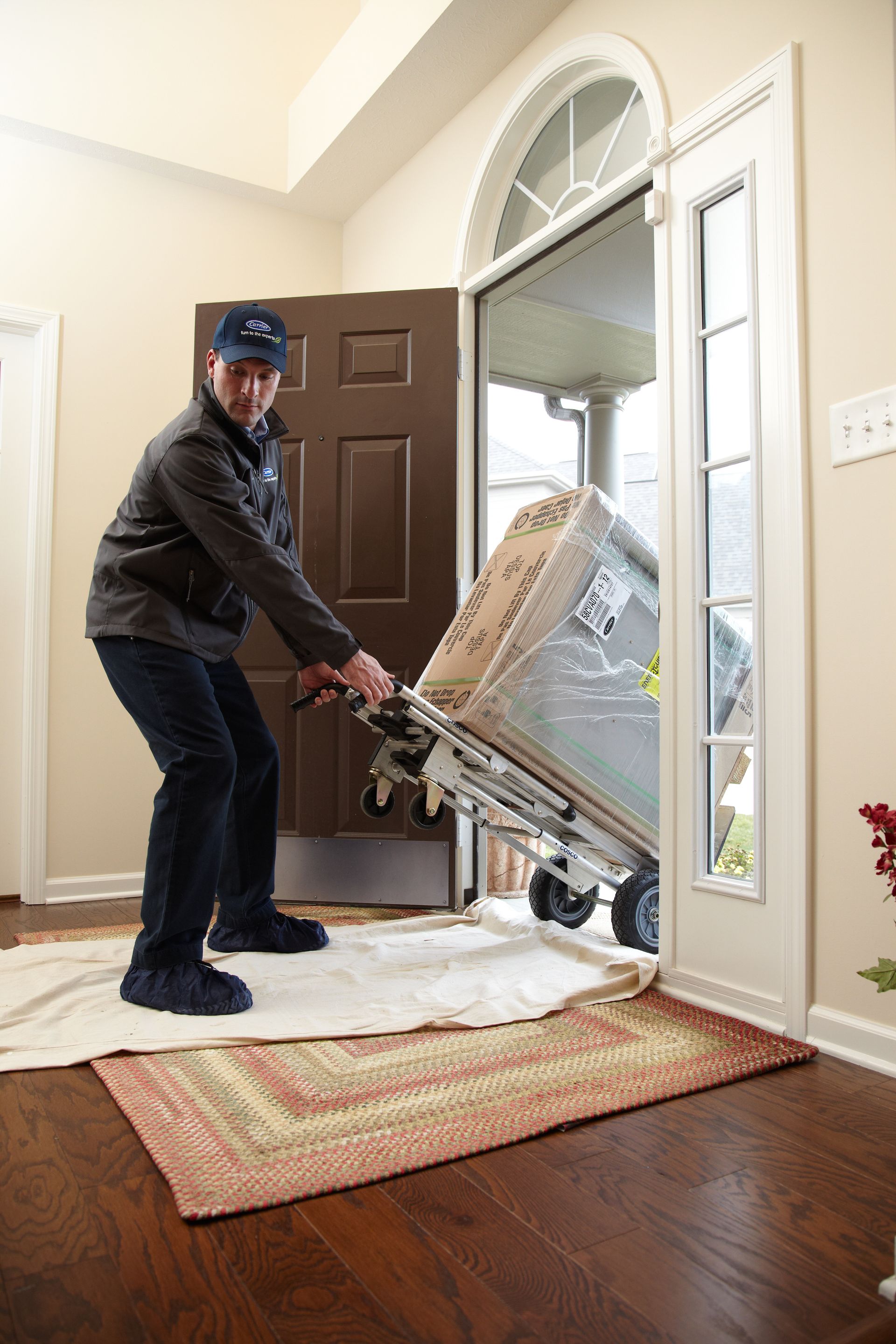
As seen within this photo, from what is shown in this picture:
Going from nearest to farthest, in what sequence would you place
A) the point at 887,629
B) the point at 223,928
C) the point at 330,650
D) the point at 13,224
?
the point at 887,629 → the point at 330,650 → the point at 223,928 → the point at 13,224

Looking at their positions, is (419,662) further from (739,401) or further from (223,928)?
(739,401)

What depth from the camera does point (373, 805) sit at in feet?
8.45

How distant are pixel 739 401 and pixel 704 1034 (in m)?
1.35

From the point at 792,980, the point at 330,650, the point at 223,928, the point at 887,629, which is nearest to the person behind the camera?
the point at 887,629

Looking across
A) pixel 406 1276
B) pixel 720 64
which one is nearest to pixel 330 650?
pixel 406 1276

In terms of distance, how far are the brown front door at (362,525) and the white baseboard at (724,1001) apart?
3.55 feet

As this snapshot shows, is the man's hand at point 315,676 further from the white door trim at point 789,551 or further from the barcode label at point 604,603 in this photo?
the white door trim at point 789,551

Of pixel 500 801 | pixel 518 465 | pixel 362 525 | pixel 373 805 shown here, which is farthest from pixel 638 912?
pixel 518 465

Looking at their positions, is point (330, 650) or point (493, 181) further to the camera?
point (493, 181)

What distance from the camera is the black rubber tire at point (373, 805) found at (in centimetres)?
250

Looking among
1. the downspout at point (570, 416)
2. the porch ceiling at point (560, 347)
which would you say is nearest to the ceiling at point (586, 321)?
the porch ceiling at point (560, 347)

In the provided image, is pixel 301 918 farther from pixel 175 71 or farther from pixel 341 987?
pixel 175 71

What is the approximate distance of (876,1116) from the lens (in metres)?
1.51

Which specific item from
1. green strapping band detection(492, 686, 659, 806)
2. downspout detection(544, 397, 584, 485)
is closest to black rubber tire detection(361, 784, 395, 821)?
green strapping band detection(492, 686, 659, 806)
